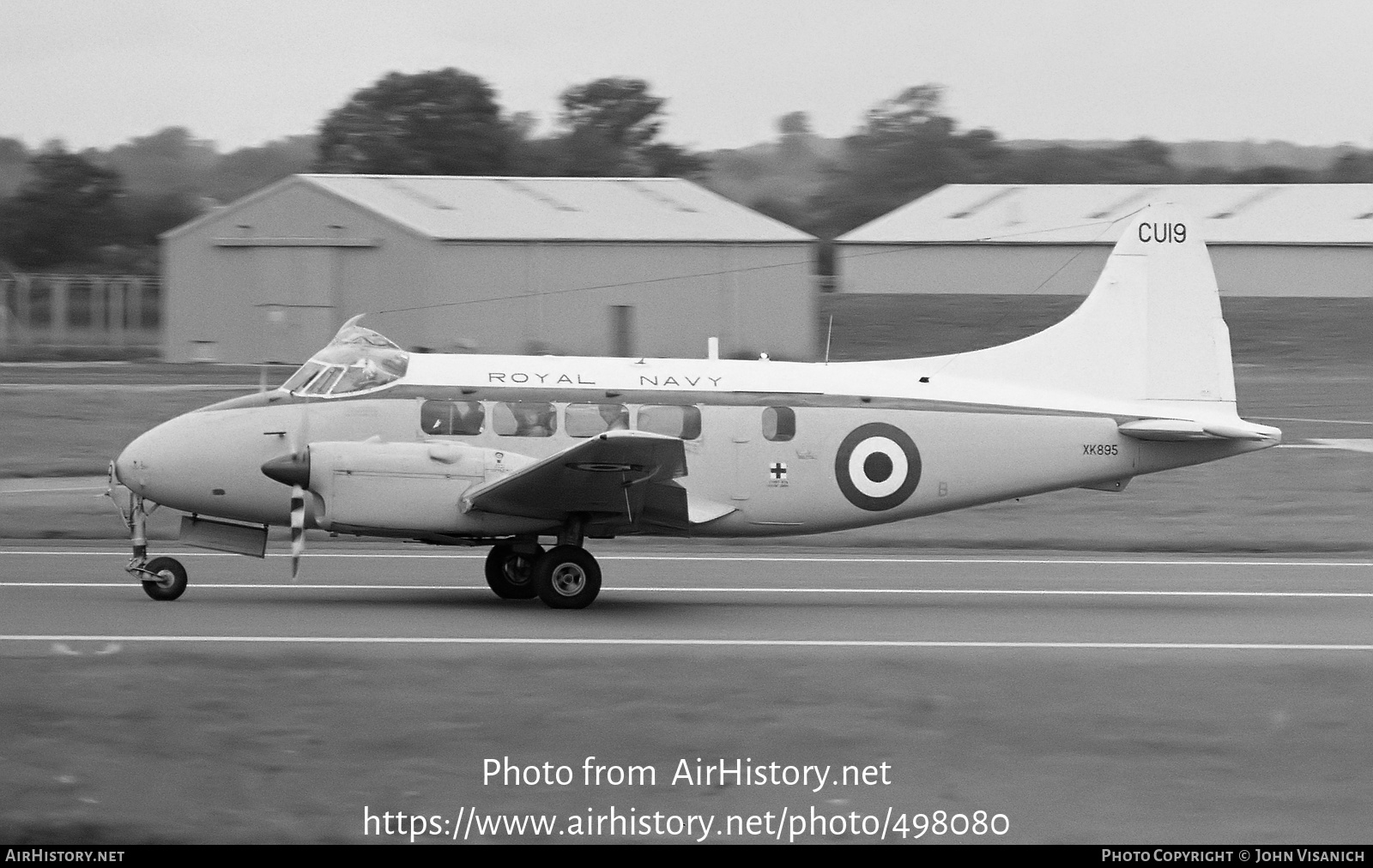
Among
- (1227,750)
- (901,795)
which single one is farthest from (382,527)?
(1227,750)

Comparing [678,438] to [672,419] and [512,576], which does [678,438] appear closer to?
[672,419]

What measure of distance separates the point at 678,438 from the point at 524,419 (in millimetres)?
1590

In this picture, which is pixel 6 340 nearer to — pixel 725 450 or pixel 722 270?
pixel 722 270

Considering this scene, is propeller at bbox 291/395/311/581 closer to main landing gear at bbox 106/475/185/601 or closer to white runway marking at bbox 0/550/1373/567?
main landing gear at bbox 106/475/185/601

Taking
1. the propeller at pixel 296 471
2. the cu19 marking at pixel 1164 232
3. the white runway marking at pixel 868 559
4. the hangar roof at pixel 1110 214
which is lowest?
the white runway marking at pixel 868 559

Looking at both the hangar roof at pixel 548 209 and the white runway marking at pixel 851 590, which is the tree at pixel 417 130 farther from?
the white runway marking at pixel 851 590

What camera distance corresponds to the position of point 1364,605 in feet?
54.6

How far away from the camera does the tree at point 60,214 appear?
63.7 meters

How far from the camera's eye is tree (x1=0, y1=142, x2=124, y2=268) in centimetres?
6366

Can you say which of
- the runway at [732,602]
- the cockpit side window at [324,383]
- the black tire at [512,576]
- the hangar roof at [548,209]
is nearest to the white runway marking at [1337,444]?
the runway at [732,602]

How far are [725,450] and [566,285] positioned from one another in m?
29.3

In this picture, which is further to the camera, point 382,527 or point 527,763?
point 382,527

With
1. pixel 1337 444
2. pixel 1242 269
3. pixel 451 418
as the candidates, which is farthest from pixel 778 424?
pixel 1242 269

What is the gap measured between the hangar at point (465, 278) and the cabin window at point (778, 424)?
84.7 feet
